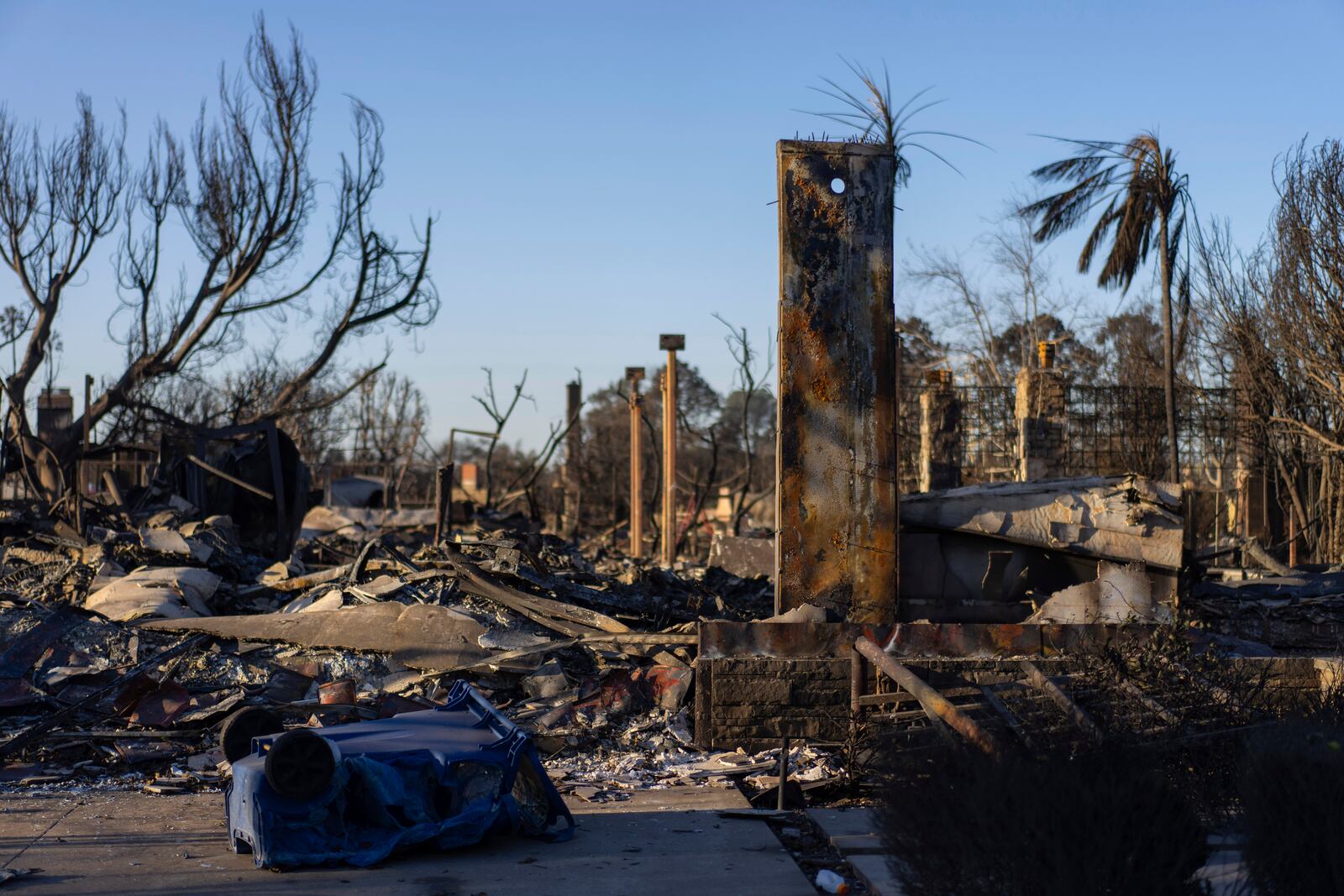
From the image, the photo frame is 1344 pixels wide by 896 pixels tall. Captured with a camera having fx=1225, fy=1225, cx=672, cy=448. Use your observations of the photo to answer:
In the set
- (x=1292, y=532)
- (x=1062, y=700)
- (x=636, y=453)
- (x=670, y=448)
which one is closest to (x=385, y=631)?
(x=1062, y=700)

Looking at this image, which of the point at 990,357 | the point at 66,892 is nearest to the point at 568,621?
the point at 66,892

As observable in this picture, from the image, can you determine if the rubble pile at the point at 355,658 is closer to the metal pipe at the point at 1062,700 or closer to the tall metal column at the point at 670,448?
the metal pipe at the point at 1062,700

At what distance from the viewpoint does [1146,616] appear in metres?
8.42

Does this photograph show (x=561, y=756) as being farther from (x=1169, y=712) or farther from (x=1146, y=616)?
(x=1146, y=616)

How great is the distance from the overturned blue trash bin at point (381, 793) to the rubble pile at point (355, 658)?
1168 millimetres

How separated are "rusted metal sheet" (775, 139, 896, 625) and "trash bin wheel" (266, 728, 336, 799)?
4097 millimetres

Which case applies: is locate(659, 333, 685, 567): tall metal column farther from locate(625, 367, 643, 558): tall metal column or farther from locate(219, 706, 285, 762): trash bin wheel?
locate(219, 706, 285, 762): trash bin wheel

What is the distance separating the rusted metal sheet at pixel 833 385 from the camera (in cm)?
829

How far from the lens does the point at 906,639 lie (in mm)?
7496

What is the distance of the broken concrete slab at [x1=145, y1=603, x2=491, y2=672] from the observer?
8.59 m

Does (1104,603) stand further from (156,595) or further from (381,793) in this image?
(156,595)

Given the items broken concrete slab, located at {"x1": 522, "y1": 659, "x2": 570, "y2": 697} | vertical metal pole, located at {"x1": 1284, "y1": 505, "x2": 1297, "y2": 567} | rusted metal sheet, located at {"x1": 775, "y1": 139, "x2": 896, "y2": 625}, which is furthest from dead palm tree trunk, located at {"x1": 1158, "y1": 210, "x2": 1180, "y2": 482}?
broken concrete slab, located at {"x1": 522, "y1": 659, "x2": 570, "y2": 697}

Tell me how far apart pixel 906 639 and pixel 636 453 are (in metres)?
12.4

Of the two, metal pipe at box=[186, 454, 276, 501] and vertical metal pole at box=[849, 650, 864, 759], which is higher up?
metal pipe at box=[186, 454, 276, 501]
